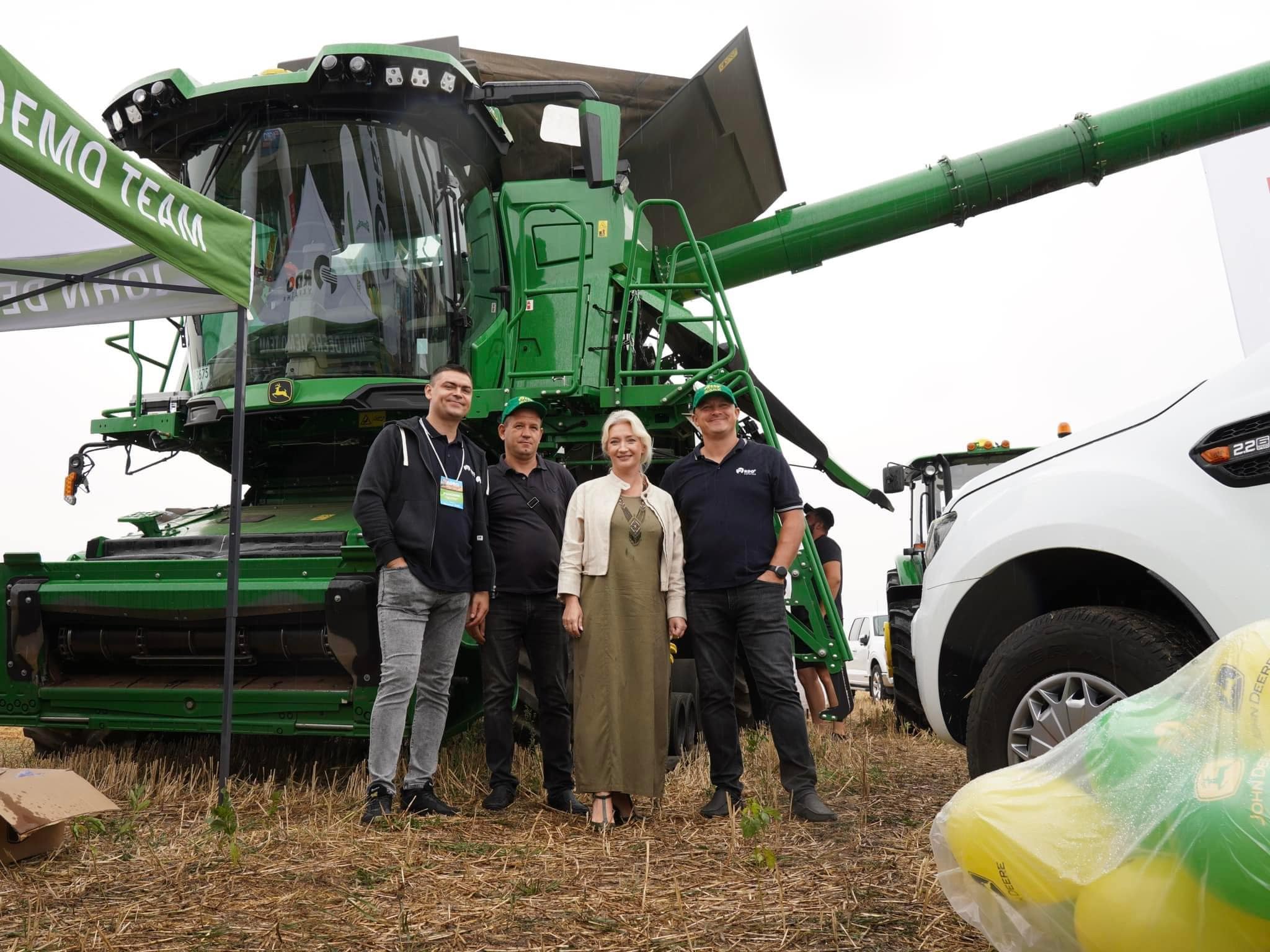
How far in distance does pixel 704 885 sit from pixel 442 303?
13.5 feet

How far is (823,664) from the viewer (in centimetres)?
643

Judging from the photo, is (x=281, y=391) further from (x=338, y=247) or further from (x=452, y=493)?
(x=452, y=493)

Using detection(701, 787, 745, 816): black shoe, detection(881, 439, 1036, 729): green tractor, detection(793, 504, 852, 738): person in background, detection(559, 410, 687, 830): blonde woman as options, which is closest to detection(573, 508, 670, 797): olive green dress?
detection(559, 410, 687, 830): blonde woman

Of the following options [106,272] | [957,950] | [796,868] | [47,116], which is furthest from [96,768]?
[957,950]

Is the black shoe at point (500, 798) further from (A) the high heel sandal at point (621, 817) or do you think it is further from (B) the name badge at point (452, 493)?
(B) the name badge at point (452, 493)

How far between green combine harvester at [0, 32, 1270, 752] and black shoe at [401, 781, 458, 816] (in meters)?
0.51

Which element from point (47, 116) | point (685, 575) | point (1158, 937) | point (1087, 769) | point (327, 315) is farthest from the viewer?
point (327, 315)

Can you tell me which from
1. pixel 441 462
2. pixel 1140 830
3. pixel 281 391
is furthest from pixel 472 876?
pixel 281 391

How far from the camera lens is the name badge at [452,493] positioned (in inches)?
200

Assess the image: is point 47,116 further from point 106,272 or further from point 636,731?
point 636,731

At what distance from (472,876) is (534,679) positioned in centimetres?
172

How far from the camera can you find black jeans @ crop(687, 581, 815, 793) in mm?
4867

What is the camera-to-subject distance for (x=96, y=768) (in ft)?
19.0

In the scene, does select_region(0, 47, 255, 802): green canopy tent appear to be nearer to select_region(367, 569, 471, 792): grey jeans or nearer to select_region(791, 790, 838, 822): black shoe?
select_region(367, 569, 471, 792): grey jeans
